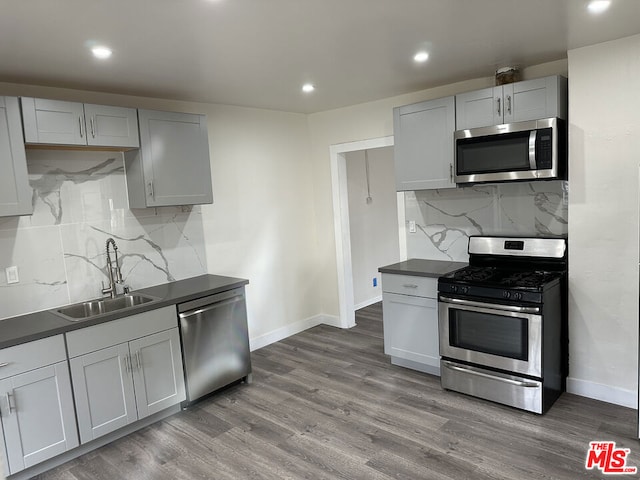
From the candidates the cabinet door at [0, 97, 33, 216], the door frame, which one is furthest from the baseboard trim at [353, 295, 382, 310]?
the cabinet door at [0, 97, 33, 216]

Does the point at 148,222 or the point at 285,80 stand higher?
the point at 285,80

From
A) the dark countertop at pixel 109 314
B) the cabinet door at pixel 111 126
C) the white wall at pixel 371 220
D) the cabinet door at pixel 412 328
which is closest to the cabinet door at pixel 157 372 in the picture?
the dark countertop at pixel 109 314

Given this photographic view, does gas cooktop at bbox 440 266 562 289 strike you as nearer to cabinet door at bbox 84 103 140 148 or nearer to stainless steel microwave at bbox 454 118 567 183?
stainless steel microwave at bbox 454 118 567 183

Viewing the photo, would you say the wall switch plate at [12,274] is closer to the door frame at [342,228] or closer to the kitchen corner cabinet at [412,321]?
the kitchen corner cabinet at [412,321]

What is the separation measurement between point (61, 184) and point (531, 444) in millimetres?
3584

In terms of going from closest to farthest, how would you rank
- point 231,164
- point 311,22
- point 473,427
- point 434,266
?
point 311,22, point 473,427, point 434,266, point 231,164

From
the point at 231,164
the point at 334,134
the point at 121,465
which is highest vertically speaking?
the point at 334,134

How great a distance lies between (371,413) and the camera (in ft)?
10.7

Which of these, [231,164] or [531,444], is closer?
[531,444]

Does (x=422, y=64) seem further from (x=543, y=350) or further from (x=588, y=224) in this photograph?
(x=543, y=350)

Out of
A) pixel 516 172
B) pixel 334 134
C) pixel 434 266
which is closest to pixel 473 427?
pixel 434 266

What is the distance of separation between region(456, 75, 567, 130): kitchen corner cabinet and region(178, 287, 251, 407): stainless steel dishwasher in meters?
2.29

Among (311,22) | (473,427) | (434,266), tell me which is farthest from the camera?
(434,266)

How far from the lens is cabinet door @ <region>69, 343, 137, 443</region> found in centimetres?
286
